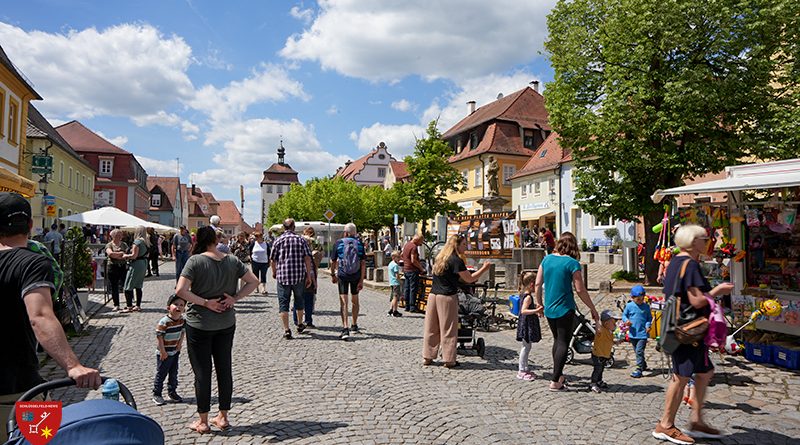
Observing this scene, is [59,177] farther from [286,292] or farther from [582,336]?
[582,336]

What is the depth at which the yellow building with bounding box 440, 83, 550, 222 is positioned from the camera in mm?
46281

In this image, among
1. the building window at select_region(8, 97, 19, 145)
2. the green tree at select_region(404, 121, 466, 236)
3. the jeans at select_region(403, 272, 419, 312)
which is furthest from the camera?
the green tree at select_region(404, 121, 466, 236)

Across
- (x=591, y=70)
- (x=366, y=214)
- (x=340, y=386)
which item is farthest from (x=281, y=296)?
(x=366, y=214)

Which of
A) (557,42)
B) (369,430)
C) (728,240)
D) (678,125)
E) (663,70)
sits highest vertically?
(557,42)

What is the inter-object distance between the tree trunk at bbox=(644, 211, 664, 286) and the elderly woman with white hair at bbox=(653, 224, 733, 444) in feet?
43.8

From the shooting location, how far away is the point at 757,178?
7.79 meters

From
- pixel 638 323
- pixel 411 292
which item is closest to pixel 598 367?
pixel 638 323

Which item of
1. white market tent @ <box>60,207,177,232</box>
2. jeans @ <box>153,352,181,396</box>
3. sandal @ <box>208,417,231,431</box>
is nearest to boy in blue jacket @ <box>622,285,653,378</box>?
sandal @ <box>208,417,231,431</box>

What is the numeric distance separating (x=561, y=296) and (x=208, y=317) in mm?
3703

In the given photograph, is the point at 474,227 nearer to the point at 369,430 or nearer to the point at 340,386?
the point at 340,386

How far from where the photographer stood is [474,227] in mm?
19125

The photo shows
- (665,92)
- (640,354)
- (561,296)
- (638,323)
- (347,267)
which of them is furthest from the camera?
(665,92)

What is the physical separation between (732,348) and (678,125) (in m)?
10.8

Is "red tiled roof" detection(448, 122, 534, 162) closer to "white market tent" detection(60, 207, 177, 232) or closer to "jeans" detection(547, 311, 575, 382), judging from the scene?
"white market tent" detection(60, 207, 177, 232)
